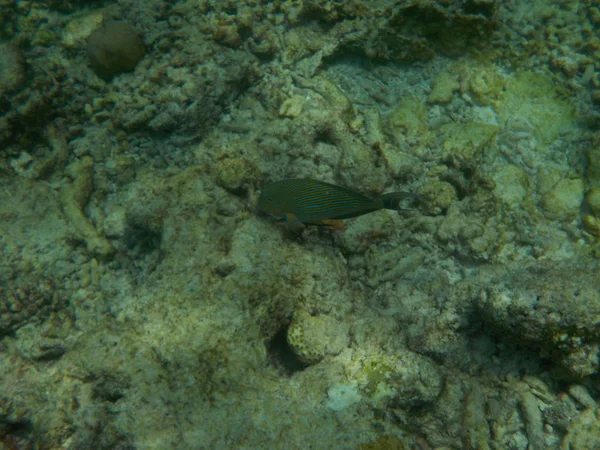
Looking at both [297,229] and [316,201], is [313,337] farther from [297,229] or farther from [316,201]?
[316,201]

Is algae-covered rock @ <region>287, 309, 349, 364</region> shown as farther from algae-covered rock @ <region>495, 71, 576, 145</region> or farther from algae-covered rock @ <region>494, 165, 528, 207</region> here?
algae-covered rock @ <region>495, 71, 576, 145</region>

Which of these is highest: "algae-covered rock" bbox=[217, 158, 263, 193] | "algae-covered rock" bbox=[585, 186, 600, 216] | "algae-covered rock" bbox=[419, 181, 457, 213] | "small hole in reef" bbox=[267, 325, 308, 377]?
"algae-covered rock" bbox=[585, 186, 600, 216]

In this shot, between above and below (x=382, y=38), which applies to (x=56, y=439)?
below

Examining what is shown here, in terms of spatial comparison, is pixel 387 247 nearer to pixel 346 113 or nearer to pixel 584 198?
pixel 346 113

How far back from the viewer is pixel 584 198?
4.09m

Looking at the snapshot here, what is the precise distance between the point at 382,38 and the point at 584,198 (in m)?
2.94

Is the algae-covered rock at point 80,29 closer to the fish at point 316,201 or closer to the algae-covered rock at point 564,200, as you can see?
the fish at point 316,201

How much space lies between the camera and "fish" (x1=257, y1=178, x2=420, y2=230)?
113 inches

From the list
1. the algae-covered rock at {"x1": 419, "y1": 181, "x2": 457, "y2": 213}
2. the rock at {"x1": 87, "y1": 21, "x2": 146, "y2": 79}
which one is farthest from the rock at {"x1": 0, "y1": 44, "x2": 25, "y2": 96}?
the algae-covered rock at {"x1": 419, "y1": 181, "x2": 457, "y2": 213}

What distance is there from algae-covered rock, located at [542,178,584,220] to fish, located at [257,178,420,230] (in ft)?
6.84

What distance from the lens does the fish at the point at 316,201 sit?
2879 mm

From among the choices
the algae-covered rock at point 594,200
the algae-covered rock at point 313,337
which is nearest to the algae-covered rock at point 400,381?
the algae-covered rock at point 313,337

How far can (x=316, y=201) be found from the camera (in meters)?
3.02

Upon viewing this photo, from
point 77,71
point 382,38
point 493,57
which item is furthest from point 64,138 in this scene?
point 493,57
